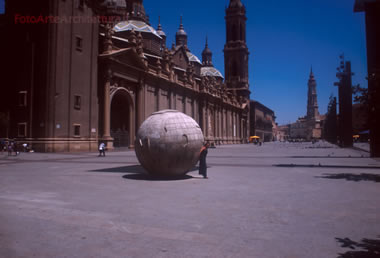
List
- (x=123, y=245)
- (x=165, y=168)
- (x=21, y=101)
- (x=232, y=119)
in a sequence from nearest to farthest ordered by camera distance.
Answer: (x=123, y=245), (x=165, y=168), (x=21, y=101), (x=232, y=119)

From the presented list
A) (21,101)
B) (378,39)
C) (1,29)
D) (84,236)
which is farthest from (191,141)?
(1,29)

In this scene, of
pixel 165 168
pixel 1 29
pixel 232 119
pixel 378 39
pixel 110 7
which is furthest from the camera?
pixel 232 119

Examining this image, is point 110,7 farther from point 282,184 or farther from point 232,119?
point 282,184

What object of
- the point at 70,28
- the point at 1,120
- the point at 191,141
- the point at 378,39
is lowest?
the point at 191,141

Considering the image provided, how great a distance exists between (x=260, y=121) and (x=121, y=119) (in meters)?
111

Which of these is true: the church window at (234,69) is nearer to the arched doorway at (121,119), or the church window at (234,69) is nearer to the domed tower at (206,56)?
the domed tower at (206,56)

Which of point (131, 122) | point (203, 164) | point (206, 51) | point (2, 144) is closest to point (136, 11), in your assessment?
point (131, 122)

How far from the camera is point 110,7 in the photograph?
59000mm

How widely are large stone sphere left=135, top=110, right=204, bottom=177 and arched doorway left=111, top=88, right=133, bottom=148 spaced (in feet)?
94.7

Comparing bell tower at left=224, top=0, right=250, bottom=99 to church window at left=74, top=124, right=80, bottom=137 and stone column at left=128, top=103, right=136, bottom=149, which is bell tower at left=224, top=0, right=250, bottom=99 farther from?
church window at left=74, top=124, right=80, bottom=137

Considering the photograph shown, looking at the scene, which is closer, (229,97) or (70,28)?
(70,28)

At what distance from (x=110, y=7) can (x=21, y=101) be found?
3485 centimetres

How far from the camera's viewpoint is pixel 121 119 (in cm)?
4347

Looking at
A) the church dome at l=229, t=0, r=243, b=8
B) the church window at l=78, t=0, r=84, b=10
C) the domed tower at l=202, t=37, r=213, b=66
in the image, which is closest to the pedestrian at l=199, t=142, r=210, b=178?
the church window at l=78, t=0, r=84, b=10
